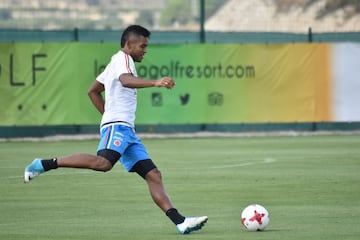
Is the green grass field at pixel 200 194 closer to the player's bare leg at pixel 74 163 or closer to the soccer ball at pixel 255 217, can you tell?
the soccer ball at pixel 255 217

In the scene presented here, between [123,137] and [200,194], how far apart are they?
435cm

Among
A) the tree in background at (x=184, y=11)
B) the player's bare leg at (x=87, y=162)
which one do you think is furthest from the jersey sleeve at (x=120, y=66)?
the tree in background at (x=184, y=11)

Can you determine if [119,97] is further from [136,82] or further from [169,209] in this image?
[169,209]

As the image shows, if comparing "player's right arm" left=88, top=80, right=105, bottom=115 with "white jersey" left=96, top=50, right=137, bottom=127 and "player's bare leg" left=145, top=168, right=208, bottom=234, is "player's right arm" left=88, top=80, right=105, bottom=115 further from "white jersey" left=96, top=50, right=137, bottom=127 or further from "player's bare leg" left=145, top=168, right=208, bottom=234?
"player's bare leg" left=145, top=168, right=208, bottom=234

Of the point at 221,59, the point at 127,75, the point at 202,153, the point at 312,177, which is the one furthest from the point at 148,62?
the point at 127,75

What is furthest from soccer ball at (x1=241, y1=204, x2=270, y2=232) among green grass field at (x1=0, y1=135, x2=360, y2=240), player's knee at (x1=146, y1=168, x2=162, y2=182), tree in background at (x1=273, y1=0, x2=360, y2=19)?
tree in background at (x1=273, y1=0, x2=360, y2=19)

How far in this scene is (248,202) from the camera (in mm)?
15203

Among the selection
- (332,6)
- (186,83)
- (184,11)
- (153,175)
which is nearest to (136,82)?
(153,175)

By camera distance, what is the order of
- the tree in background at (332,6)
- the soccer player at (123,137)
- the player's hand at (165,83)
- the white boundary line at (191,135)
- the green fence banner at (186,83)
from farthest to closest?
the tree in background at (332,6)
the white boundary line at (191,135)
the green fence banner at (186,83)
the soccer player at (123,137)
the player's hand at (165,83)

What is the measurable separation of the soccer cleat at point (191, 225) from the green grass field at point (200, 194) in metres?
0.12

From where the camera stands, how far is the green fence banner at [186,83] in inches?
1137

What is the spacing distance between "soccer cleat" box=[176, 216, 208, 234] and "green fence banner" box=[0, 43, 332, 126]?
17240 millimetres

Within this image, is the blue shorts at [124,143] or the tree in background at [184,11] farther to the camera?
the tree in background at [184,11]

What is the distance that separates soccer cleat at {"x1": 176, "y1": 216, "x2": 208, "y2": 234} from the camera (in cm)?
1181
